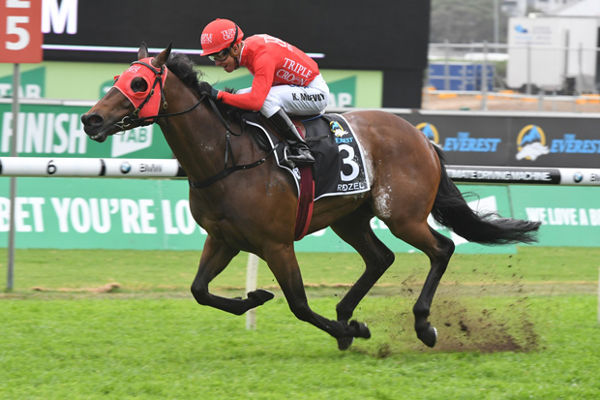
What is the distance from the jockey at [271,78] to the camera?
545cm

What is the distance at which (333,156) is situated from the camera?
19.1 ft

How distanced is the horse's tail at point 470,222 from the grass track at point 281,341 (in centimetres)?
49

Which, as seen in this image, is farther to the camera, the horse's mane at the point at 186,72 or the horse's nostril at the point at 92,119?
the horse's mane at the point at 186,72

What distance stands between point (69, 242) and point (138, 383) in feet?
15.4

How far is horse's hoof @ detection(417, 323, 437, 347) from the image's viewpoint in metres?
5.88

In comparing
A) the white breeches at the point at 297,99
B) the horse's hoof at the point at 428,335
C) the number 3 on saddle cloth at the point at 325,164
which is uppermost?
the white breeches at the point at 297,99

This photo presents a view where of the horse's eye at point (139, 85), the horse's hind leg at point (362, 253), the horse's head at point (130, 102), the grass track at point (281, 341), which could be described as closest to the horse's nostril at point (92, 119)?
the horse's head at point (130, 102)

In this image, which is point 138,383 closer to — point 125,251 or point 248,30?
point 125,251

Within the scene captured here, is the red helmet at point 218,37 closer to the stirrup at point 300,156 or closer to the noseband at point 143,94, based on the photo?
the noseband at point 143,94

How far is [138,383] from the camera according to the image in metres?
4.92

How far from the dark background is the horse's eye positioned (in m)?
8.58

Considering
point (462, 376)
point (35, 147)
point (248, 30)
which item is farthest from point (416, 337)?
point (248, 30)

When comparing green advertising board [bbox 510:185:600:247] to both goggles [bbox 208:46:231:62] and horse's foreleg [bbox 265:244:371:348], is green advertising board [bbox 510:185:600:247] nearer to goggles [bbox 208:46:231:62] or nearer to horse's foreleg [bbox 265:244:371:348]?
horse's foreleg [bbox 265:244:371:348]

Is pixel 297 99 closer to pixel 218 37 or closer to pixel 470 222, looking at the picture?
pixel 218 37
